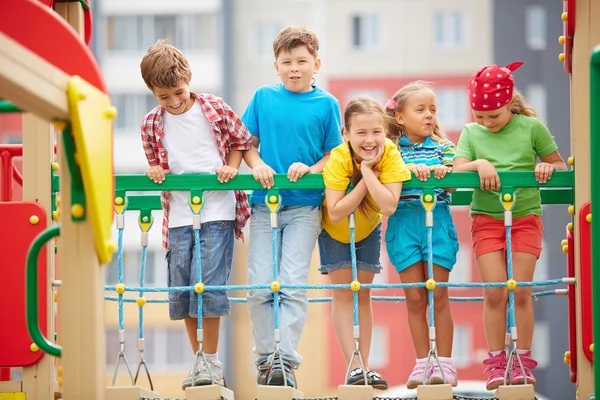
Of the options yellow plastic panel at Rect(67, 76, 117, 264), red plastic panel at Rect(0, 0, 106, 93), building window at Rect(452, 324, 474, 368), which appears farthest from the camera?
building window at Rect(452, 324, 474, 368)

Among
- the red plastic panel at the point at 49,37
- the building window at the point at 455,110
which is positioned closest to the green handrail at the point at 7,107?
the red plastic panel at the point at 49,37

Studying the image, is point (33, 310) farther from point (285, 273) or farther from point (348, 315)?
point (348, 315)

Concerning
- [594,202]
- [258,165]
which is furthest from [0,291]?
[594,202]

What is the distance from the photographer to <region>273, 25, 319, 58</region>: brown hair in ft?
14.3

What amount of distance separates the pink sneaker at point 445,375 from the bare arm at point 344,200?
2.30 feet

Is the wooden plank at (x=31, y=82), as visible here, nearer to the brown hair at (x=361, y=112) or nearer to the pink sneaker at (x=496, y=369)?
the brown hair at (x=361, y=112)

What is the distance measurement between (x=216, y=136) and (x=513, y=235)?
1.28m

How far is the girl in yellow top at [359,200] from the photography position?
4094 millimetres

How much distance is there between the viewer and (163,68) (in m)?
4.17

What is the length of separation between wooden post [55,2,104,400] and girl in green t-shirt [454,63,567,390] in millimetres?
1853

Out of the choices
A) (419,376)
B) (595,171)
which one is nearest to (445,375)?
(419,376)

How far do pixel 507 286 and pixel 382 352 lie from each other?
17.0 meters

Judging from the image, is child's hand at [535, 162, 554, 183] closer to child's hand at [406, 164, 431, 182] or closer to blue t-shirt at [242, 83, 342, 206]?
child's hand at [406, 164, 431, 182]

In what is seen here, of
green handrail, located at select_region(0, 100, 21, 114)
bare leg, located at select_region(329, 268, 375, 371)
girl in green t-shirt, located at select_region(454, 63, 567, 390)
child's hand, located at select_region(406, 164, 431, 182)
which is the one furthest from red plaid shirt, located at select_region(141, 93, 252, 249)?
green handrail, located at select_region(0, 100, 21, 114)
